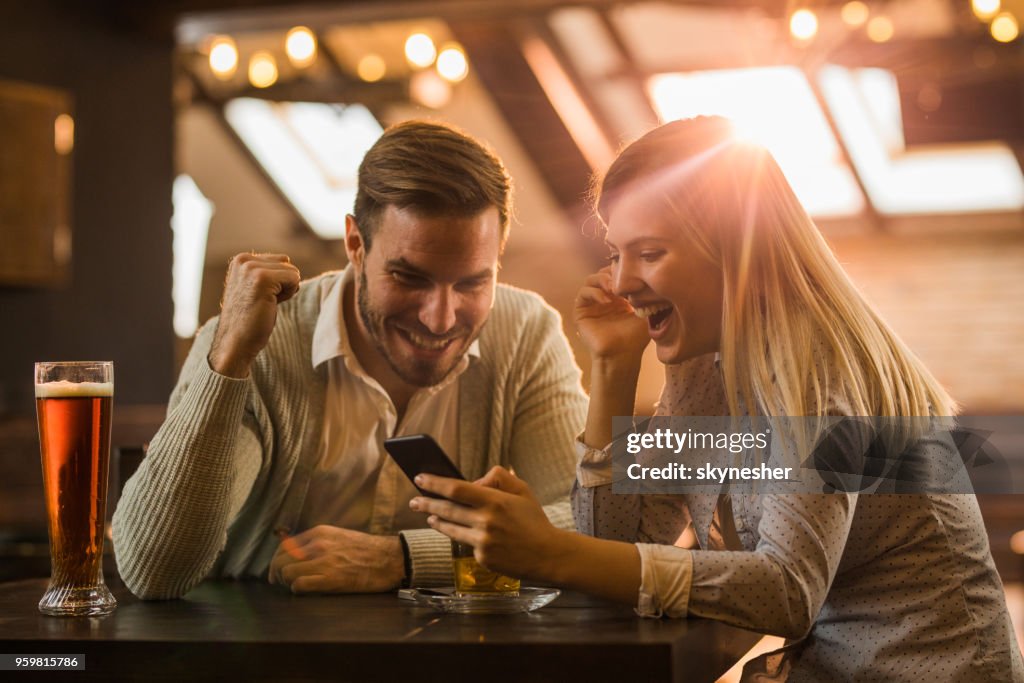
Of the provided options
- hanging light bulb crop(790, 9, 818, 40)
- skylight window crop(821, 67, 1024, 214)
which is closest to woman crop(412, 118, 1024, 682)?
hanging light bulb crop(790, 9, 818, 40)

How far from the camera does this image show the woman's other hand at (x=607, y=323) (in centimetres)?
136

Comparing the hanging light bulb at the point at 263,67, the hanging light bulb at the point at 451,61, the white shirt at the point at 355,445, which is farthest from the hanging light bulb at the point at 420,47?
the white shirt at the point at 355,445

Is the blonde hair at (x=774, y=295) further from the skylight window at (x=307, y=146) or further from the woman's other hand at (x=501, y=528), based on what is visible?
the skylight window at (x=307, y=146)

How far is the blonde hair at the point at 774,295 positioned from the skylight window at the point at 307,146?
462 centimetres

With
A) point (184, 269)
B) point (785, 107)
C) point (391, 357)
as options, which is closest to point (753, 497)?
point (391, 357)

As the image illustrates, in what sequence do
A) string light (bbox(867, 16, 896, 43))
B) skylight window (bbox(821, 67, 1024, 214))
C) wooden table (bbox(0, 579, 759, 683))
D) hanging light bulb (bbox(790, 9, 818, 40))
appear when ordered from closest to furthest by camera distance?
wooden table (bbox(0, 579, 759, 683))
hanging light bulb (bbox(790, 9, 818, 40))
string light (bbox(867, 16, 896, 43))
skylight window (bbox(821, 67, 1024, 214))

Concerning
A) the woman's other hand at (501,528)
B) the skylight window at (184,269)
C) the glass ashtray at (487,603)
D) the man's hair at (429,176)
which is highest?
the skylight window at (184,269)

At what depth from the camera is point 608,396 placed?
4.43ft

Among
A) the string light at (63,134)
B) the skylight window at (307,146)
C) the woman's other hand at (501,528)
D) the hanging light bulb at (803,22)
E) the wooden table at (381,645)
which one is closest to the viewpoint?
the wooden table at (381,645)

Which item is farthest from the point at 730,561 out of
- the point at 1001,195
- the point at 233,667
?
the point at 1001,195

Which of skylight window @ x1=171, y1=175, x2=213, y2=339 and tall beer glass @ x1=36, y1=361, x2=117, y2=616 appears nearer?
tall beer glass @ x1=36, y1=361, x2=117, y2=616

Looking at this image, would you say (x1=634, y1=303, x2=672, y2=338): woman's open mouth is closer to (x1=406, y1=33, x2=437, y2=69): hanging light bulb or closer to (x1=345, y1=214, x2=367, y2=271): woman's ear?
(x1=345, y1=214, x2=367, y2=271): woman's ear

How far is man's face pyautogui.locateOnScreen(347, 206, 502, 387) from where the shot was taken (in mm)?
1489

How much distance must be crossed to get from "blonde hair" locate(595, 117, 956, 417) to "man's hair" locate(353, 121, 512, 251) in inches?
10.2
